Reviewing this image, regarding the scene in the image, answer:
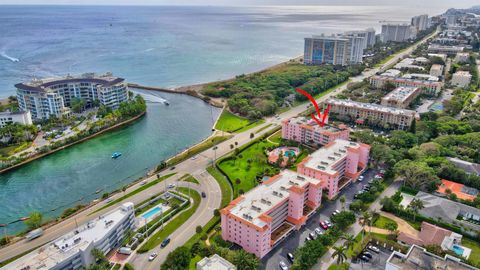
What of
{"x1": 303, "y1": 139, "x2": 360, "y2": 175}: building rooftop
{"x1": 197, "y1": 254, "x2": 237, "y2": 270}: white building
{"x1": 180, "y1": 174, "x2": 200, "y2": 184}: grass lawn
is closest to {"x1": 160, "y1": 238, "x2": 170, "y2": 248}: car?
{"x1": 197, "y1": 254, "x2": 237, "y2": 270}: white building

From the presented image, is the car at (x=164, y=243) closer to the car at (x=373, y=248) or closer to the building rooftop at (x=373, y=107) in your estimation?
the car at (x=373, y=248)

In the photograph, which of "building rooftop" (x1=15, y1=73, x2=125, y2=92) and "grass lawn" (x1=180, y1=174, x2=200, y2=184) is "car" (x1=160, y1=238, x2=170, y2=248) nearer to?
"grass lawn" (x1=180, y1=174, x2=200, y2=184)

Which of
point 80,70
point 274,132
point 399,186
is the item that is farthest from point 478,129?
point 80,70

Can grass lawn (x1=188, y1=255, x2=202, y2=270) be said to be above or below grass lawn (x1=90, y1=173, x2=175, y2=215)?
below

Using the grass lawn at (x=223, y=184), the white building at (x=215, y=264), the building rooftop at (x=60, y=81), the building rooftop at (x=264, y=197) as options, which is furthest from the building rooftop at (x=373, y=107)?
the white building at (x=215, y=264)

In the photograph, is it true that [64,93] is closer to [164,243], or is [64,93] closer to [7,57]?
[164,243]

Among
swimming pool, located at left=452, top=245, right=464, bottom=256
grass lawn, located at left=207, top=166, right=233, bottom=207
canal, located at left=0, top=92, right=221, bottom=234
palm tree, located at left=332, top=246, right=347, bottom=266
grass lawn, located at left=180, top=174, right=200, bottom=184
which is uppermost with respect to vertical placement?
palm tree, located at left=332, top=246, right=347, bottom=266
